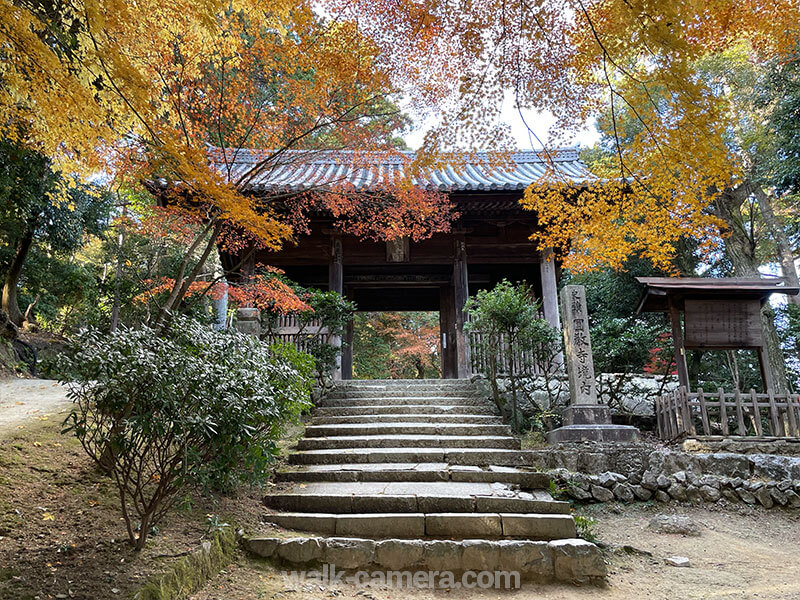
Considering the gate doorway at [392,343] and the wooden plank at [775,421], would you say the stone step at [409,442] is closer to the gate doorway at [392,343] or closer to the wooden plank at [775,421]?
the wooden plank at [775,421]

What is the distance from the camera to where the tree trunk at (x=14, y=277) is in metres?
12.0

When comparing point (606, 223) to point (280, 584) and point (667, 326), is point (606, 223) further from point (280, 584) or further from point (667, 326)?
point (667, 326)

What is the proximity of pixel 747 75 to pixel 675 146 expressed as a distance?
12701mm

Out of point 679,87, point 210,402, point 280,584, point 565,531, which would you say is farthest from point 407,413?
point 679,87

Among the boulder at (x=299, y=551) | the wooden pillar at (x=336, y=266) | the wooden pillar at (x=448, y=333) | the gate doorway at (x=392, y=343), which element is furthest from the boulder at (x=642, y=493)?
the gate doorway at (x=392, y=343)

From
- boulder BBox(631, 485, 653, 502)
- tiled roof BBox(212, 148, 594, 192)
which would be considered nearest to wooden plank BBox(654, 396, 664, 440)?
boulder BBox(631, 485, 653, 502)

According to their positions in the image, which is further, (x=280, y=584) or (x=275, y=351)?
(x=275, y=351)

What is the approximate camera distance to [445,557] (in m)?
4.21

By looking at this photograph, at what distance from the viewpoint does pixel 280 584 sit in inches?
150

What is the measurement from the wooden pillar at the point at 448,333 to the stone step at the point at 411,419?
4.57m

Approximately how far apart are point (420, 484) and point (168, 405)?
3.14 metres

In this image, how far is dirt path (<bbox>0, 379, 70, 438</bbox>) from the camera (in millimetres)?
5980

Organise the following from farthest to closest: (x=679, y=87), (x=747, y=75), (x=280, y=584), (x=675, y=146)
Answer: (x=747, y=75) → (x=675, y=146) → (x=679, y=87) → (x=280, y=584)

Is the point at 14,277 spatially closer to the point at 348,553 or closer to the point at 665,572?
the point at 348,553
